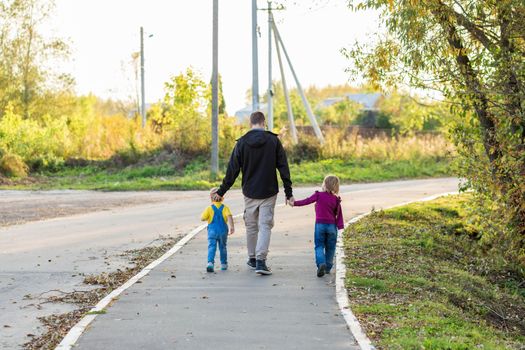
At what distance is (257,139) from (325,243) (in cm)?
158

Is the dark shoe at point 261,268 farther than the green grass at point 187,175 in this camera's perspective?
No

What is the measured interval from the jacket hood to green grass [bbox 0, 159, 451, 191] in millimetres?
20458

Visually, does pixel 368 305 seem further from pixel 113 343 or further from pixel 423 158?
pixel 423 158

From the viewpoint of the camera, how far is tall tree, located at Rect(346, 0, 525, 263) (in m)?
13.4

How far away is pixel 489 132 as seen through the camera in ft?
46.9

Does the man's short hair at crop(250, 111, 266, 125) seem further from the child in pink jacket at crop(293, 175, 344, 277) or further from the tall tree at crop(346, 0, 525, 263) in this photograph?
the tall tree at crop(346, 0, 525, 263)

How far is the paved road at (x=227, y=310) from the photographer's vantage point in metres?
7.41

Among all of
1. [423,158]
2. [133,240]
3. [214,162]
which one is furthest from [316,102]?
[133,240]

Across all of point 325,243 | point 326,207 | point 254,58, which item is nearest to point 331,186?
point 326,207

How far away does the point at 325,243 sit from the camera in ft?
36.6

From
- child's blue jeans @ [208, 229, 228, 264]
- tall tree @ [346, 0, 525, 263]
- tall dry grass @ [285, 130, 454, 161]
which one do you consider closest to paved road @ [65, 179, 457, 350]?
child's blue jeans @ [208, 229, 228, 264]

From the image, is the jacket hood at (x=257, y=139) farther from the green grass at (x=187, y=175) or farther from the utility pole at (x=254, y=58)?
the utility pole at (x=254, y=58)

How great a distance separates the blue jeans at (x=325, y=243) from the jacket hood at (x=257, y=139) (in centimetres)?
127

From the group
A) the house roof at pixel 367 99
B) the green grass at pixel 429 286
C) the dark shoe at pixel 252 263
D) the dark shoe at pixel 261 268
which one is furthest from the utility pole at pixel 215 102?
the house roof at pixel 367 99
